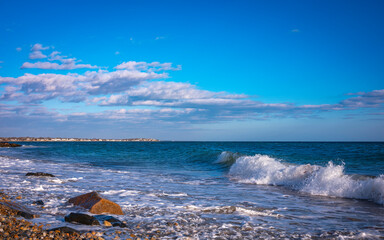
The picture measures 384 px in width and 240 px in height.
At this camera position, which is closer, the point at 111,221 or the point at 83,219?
the point at 83,219

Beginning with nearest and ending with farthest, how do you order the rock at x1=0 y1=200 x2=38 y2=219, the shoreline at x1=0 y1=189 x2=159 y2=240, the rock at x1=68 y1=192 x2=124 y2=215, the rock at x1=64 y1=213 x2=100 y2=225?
1. the shoreline at x1=0 y1=189 x2=159 y2=240
2. the rock at x1=64 y1=213 x2=100 y2=225
3. the rock at x1=0 y1=200 x2=38 y2=219
4. the rock at x1=68 y1=192 x2=124 y2=215

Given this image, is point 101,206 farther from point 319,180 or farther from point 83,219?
point 319,180

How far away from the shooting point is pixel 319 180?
1275 cm

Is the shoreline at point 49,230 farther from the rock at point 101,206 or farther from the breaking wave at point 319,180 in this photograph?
the breaking wave at point 319,180

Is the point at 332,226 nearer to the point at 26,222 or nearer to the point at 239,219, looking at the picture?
the point at 239,219

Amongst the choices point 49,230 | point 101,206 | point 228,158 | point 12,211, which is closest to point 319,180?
point 101,206

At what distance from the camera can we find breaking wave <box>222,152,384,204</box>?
10.7 meters

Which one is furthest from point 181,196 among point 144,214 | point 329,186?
point 329,186

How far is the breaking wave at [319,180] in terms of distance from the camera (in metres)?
10.7

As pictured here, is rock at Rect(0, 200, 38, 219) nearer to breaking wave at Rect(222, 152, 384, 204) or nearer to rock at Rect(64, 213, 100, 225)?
A: rock at Rect(64, 213, 100, 225)

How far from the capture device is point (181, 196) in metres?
9.96

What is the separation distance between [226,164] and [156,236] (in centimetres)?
1889

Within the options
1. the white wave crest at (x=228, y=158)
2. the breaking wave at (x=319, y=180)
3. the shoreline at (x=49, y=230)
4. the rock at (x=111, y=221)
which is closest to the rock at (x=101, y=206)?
the rock at (x=111, y=221)

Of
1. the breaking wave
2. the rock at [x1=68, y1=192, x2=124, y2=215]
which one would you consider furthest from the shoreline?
the breaking wave
